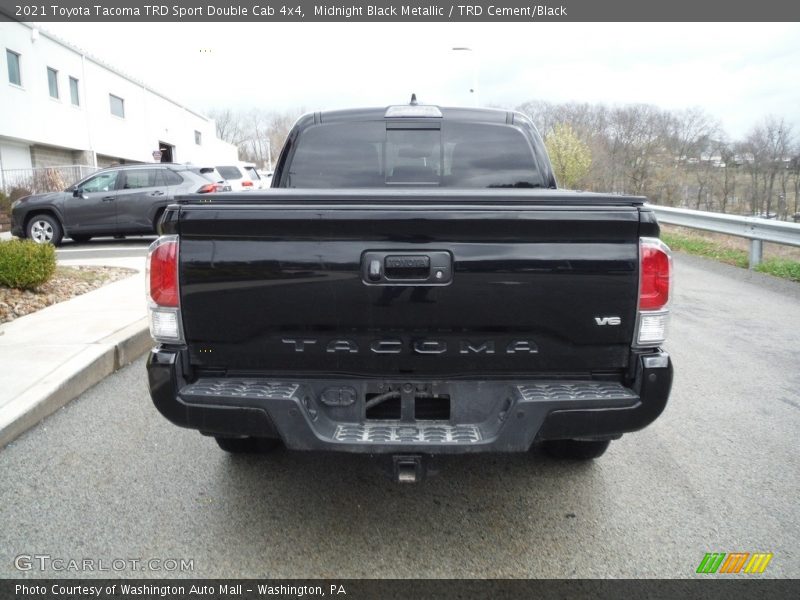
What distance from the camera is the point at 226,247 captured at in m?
2.34

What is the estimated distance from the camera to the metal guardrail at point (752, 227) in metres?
9.05

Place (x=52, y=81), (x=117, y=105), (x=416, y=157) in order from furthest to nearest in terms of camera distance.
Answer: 1. (x=117, y=105)
2. (x=52, y=81)
3. (x=416, y=157)

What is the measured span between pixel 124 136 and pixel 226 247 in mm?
38160

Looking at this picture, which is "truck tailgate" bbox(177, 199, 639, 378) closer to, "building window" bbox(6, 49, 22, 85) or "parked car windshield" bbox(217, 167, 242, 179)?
"parked car windshield" bbox(217, 167, 242, 179)

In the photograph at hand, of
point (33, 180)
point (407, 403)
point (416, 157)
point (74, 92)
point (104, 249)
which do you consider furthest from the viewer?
point (74, 92)

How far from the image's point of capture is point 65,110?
28500mm

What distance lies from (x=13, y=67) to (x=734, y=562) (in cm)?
3053

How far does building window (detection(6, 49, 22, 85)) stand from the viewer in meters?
24.1

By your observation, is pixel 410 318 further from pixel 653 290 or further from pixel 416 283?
pixel 653 290

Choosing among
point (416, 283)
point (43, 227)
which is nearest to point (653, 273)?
point (416, 283)

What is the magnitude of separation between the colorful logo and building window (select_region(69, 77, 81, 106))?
34.3 metres

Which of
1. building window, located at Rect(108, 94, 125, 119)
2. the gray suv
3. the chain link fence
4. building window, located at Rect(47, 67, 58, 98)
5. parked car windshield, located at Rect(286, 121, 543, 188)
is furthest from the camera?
building window, located at Rect(108, 94, 125, 119)

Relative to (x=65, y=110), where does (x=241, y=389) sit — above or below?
below

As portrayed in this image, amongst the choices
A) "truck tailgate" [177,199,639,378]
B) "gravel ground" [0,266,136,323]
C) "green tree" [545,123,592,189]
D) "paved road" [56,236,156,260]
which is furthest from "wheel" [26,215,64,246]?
"green tree" [545,123,592,189]
